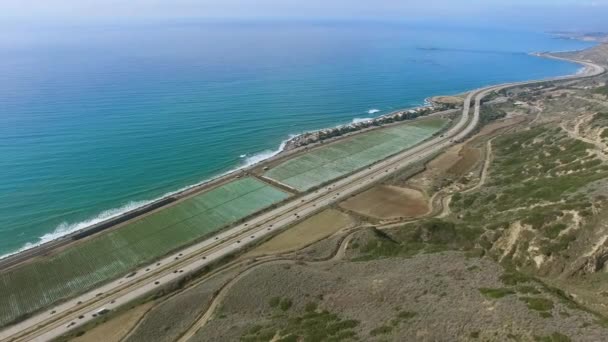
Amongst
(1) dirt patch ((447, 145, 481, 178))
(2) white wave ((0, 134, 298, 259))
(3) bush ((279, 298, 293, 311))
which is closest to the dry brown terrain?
(3) bush ((279, 298, 293, 311))

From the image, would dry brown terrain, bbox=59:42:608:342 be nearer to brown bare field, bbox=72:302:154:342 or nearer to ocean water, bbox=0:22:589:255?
brown bare field, bbox=72:302:154:342

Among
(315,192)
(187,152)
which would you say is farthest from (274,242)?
(187,152)

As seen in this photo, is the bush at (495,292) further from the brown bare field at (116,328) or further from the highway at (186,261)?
the brown bare field at (116,328)

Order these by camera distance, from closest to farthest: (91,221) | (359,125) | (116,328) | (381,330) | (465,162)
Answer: (381,330)
(116,328)
(91,221)
(465,162)
(359,125)

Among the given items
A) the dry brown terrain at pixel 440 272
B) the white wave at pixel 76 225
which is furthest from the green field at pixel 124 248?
the dry brown terrain at pixel 440 272

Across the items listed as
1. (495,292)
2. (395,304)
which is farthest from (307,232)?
(495,292)

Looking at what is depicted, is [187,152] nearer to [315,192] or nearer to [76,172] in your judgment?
[76,172]

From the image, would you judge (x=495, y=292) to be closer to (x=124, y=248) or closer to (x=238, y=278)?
(x=238, y=278)
